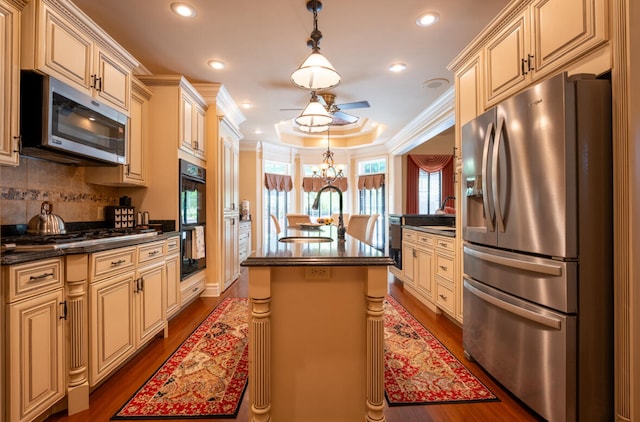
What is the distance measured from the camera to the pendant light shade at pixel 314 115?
2412 mm

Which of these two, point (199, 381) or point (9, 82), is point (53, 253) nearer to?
point (9, 82)

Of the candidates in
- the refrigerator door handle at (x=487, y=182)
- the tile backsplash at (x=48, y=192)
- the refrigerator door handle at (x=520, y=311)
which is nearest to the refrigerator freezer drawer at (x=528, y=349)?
the refrigerator door handle at (x=520, y=311)

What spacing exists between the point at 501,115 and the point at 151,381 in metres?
2.79

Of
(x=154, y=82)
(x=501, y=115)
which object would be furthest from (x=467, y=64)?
(x=154, y=82)

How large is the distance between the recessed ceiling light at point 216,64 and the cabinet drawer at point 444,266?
3100 mm

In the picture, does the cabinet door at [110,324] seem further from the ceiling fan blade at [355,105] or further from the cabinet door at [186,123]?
the ceiling fan blade at [355,105]

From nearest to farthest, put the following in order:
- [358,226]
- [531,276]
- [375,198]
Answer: [531,276], [358,226], [375,198]

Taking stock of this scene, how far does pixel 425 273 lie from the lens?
3.46 meters

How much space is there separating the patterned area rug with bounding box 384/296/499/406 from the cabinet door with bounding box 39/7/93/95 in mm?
2889

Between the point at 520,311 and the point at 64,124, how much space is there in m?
2.99

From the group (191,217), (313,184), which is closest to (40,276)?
(191,217)

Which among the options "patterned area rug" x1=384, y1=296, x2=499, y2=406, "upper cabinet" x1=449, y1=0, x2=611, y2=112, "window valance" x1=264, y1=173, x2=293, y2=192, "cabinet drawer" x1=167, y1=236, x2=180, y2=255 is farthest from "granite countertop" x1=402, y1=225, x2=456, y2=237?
"window valance" x1=264, y1=173, x2=293, y2=192

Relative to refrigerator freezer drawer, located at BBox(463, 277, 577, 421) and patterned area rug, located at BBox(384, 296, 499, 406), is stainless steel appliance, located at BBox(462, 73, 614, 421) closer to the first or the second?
refrigerator freezer drawer, located at BBox(463, 277, 577, 421)

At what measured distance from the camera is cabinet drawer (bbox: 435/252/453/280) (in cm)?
287
